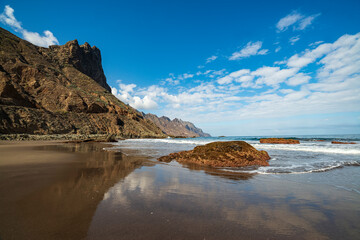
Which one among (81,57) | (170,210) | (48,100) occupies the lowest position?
(170,210)

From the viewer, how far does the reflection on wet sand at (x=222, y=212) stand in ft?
7.08

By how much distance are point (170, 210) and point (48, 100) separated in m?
55.9

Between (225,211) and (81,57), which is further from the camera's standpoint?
(81,57)

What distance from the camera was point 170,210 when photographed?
2812 mm

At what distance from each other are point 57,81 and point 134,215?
6382 cm

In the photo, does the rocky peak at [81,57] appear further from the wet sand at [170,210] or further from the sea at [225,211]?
the sea at [225,211]

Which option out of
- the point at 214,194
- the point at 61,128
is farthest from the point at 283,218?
the point at 61,128

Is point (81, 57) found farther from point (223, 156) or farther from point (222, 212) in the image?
point (222, 212)

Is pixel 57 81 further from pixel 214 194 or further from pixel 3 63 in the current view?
pixel 214 194

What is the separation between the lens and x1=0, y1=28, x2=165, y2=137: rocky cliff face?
1294 inches

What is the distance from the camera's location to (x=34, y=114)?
34656 mm

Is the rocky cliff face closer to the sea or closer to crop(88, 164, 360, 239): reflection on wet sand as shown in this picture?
the sea

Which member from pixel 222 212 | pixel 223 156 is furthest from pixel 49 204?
pixel 223 156

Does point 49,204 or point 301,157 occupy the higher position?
point 49,204
